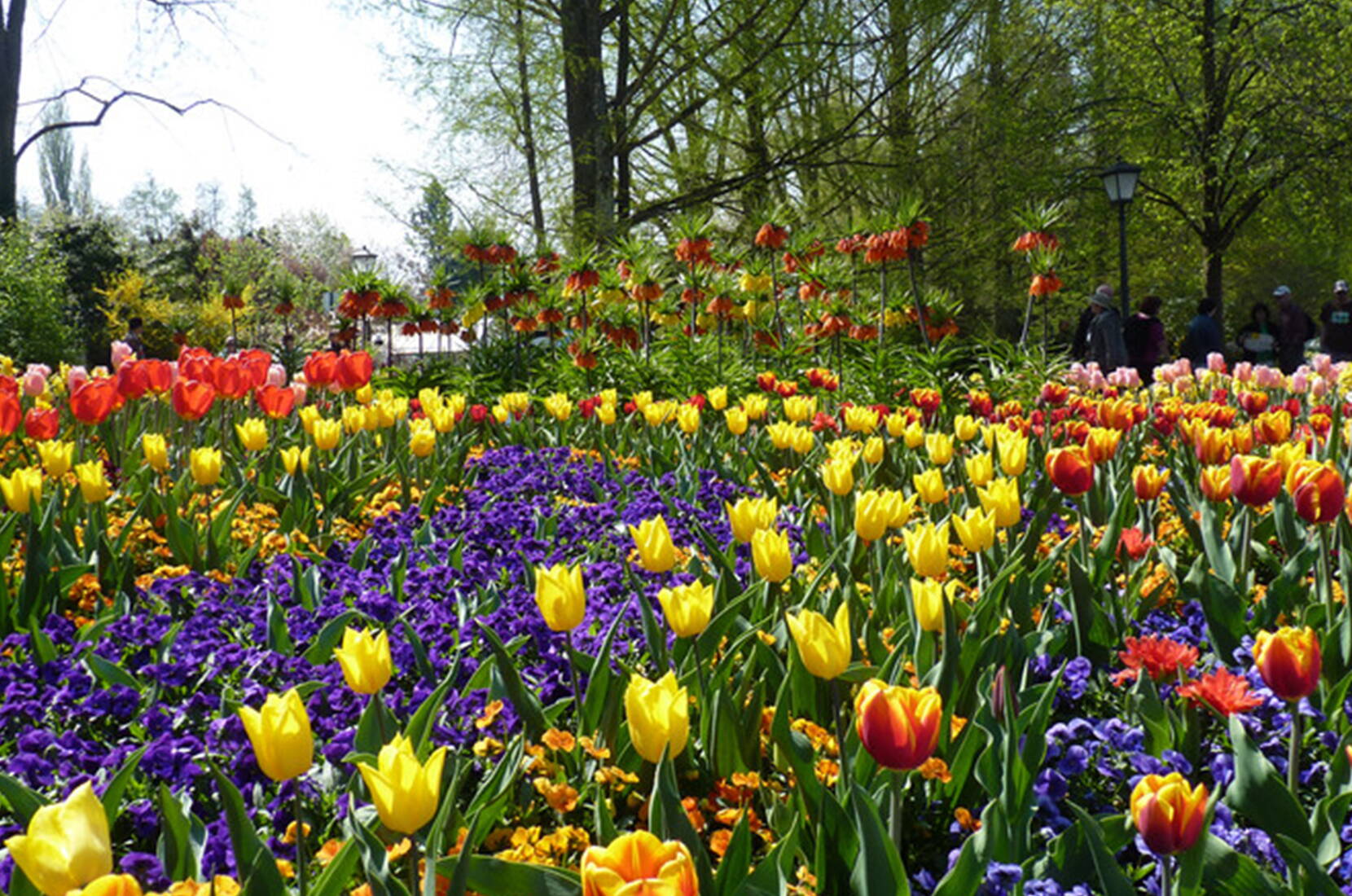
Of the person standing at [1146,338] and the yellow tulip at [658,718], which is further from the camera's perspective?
the person standing at [1146,338]

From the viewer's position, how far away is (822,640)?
1.37 m

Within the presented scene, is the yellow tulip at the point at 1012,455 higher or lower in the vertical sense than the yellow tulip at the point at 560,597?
higher

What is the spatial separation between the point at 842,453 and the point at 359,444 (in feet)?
8.53

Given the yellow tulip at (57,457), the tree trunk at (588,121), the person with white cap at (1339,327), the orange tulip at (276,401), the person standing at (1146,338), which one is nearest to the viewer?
the yellow tulip at (57,457)

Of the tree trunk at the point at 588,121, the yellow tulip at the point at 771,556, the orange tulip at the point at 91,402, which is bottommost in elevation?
the yellow tulip at the point at 771,556

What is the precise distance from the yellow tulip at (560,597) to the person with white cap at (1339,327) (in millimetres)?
12915

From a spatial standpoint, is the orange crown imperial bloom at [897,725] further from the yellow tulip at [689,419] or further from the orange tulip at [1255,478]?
the yellow tulip at [689,419]

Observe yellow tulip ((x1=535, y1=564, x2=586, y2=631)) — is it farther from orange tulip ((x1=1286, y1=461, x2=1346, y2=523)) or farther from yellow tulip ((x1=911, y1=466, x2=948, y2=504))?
orange tulip ((x1=1286, y1=461, x2=1346, y2=523))

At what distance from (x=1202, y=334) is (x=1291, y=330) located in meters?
1.54

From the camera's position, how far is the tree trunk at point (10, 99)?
696 inches

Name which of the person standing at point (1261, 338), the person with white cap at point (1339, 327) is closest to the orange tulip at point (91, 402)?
the person standing at point (1261, 338)

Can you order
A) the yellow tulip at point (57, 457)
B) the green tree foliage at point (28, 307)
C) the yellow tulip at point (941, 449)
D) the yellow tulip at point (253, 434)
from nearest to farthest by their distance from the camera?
the yellow tulip at point (57, 457) → the yellow tulip at point (941, 449) → the yellow tulip at point (253, 434) → the green tree foliage at point (28, 307)

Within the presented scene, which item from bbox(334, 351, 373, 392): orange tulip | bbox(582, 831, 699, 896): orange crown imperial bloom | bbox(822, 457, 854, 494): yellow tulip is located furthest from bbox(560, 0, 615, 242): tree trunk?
bbox(582, 831, 699, 896): orange crown imperial bloom

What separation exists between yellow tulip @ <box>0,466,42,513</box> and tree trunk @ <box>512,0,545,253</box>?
11.1 m
